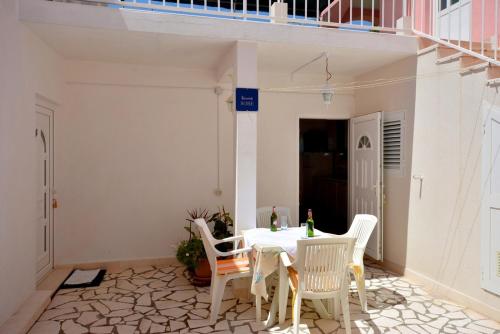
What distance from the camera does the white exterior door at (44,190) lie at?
16.3 feet

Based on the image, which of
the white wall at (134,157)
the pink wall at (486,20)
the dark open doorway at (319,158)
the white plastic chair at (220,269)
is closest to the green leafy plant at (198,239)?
the white wall at (134,157)

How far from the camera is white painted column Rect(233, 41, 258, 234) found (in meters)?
4.57

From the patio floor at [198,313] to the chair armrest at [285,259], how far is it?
0.68m

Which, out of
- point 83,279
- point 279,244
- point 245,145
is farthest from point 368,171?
point 83,279

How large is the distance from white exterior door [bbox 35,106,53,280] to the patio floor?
728mm

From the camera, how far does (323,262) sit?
11.3ft

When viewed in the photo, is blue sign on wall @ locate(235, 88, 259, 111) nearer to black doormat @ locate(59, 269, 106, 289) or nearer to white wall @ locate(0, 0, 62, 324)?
white wall @ locate(0, 0, 62, 324)

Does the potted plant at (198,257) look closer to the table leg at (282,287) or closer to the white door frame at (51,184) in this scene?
the table leg at (282,287)

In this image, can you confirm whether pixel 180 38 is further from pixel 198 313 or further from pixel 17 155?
pixel 198 313

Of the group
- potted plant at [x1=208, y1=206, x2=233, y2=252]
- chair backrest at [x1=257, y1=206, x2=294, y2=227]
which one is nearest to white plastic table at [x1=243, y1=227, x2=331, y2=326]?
potted plant at [x1=208, y1=206, x2=233, y2=252]

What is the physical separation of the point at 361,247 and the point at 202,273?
2038mm

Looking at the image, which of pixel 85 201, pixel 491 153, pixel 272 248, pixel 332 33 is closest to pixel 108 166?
pixel 85 201

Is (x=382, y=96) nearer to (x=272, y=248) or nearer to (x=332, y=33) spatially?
(x=332, y=33)

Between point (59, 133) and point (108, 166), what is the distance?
0.82m
